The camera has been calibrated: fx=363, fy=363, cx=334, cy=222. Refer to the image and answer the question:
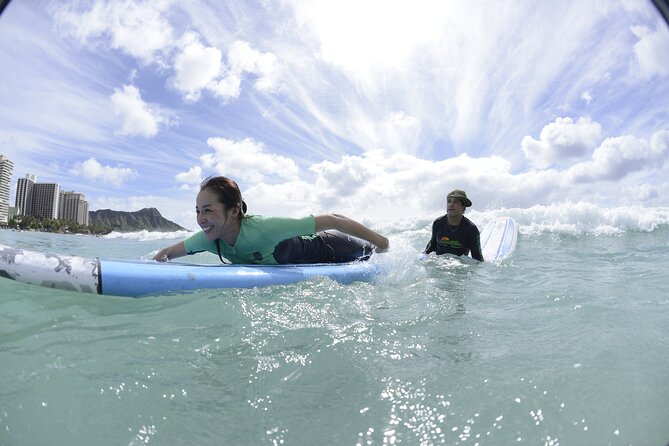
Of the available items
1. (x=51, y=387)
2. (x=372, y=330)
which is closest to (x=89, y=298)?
(x=51, y=387)

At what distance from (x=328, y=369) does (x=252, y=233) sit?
1903 mm

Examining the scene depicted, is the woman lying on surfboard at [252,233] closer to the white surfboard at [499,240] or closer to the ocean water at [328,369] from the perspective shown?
the ocean water at [328,369]

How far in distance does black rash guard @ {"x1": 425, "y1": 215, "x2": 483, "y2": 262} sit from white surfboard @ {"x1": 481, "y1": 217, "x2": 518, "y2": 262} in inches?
19.2

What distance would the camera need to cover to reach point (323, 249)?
13.2 ft

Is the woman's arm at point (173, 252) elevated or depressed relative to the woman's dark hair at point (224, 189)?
depressed

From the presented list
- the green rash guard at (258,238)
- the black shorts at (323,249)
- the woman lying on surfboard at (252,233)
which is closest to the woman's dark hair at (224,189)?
the woman lying on surfboard at (252,233)

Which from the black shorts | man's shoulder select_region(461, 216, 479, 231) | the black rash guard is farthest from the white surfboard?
the black shorts

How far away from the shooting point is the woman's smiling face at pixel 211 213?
293cm

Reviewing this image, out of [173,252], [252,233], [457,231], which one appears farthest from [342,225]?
[457,231]

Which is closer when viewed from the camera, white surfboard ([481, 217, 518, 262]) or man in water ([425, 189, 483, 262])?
man in water ([425, 189, 483, 262])

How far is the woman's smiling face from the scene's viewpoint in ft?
9.61

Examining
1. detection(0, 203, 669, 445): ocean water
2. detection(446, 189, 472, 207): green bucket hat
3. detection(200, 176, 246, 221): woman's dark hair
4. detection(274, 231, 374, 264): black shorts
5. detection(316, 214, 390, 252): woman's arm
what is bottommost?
detection(0, 203, 669, 445): ocean water

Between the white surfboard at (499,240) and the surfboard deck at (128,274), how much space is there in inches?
156

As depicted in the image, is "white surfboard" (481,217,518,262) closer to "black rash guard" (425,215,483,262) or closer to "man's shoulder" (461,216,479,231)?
"black rash guard" (425,215,483,262)
